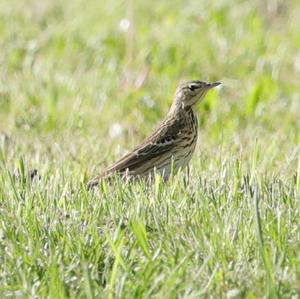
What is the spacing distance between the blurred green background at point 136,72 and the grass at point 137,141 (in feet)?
0.07

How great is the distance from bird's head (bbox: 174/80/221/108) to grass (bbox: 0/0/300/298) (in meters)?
0.30

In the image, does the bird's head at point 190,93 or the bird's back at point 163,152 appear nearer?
the bird's back at point 163,152

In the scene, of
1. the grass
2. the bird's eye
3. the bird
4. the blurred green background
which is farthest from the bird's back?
the bird's eye

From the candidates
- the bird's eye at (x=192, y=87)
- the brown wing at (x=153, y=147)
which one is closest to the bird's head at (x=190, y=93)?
the bird's eye at (x=192, y=87)

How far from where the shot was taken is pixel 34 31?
11.5 m

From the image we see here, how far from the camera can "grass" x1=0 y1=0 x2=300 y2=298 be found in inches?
172

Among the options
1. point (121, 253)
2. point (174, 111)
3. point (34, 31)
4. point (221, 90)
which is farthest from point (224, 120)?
point (121, 253)

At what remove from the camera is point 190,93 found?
24.9 feet

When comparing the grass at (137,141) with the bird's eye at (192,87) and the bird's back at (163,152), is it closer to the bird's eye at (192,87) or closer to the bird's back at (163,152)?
the bird's back at (163,152)

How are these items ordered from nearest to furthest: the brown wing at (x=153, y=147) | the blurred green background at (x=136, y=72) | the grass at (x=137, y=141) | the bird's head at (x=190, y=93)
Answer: the grass at (x=137, y=141) → the brown wing at (x=153, y=147) → the bird's head at (x=190, y=93) → the blurred green background at (x=136, y=72)

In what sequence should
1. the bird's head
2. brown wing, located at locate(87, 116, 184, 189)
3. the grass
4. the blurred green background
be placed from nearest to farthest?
1. the grass
2. brown wing, located at locate(87, 116, 184, 189)
3. the bird's head
4. the blurred green background

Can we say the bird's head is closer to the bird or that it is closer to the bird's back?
the bird

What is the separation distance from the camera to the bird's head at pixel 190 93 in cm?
757

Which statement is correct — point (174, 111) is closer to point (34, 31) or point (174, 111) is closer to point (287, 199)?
point (287, 199)
